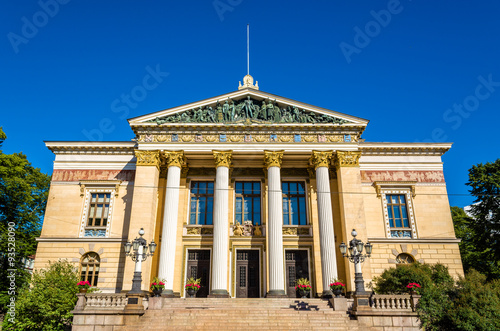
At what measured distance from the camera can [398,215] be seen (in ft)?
→ 94.9

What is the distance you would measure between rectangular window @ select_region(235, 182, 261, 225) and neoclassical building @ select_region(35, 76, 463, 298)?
75mm

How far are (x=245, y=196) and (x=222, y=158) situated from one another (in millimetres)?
3881

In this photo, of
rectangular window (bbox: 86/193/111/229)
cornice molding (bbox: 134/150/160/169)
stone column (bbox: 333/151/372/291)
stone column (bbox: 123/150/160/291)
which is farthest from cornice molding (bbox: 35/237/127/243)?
stone column (bbox: 333/151/372/291)

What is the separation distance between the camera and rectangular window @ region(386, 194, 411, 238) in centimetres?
2827

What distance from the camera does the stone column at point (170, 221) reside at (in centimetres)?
2416

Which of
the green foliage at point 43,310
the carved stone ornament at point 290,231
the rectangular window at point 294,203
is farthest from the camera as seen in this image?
the rectangular window at point 294,203

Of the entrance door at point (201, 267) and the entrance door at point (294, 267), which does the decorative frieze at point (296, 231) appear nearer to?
the entrance door at point (294, 267)

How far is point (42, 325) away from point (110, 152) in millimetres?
13921

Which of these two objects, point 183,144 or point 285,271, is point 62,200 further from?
point 285,271

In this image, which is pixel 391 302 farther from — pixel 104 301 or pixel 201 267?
pixel 104 301

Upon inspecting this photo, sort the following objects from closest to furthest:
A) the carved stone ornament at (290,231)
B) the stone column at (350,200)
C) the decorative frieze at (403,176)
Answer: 1. the stone column at (350,200)
2. the carved stone ornament at (290,231)
3. the decorative frieze at (403,176)

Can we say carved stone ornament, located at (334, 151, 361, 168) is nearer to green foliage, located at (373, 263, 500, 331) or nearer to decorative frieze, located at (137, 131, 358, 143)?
decorative frieze, located at (137, 131, 358, 143)

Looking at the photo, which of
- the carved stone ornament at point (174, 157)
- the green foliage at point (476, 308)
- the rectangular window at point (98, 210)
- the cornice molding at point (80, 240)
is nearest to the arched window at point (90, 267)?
the cornice molding at point (80, 240)

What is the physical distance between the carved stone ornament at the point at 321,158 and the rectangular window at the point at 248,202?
15.9 ft
